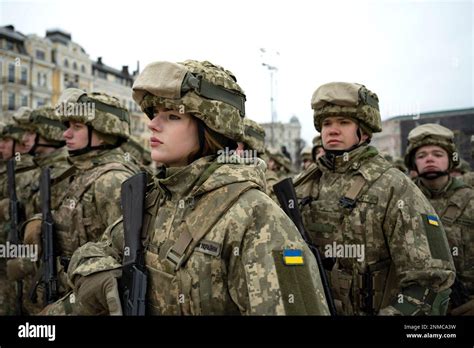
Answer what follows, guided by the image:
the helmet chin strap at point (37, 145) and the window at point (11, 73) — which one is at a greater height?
the window at point (11, 73)

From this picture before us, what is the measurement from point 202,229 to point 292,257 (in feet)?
1.57

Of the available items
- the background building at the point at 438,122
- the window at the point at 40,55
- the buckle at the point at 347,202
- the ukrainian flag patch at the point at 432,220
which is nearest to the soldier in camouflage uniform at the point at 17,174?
the buckle at the point at 347,202

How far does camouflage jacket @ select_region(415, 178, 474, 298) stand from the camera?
4859 mm

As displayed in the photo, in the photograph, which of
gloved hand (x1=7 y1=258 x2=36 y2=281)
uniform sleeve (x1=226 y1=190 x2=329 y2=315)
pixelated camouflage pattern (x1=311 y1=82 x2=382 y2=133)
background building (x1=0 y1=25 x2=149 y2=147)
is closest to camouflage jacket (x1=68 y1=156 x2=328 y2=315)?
uniform sleeve (x1=226 y1=190 x2=329 y2=315)

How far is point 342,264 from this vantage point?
349 centimetres

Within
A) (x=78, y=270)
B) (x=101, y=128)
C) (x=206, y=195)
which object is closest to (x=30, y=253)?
(x=101, y=128)

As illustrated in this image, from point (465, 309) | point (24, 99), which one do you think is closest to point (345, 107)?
point (465, 309)

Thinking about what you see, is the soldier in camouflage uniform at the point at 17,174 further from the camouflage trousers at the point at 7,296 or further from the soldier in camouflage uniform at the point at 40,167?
the soldier in camouflage uniform at the point at 40,167

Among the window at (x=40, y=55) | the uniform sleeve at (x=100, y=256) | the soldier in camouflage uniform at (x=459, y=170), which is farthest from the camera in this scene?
the window at (x=40, y=55)

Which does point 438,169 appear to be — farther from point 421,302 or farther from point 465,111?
point 465,111

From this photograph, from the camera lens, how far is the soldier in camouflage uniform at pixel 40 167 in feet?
14.4

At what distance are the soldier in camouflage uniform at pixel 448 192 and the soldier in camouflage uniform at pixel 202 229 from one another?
3.38 meters

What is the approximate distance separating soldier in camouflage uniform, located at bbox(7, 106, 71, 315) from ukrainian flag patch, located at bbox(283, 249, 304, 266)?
3.22 m

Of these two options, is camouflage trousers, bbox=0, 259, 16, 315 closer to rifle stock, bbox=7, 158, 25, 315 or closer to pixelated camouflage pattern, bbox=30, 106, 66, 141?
rifle stock, bbox=7, 158, 25, 315
